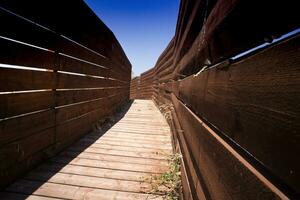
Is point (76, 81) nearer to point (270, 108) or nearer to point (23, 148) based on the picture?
point (23, 148)

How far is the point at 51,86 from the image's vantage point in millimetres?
2555

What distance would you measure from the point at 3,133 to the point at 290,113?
208 centimetres

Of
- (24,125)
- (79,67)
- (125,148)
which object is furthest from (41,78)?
(125,148)

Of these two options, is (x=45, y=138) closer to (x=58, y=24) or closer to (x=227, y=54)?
(x=58, y=24)

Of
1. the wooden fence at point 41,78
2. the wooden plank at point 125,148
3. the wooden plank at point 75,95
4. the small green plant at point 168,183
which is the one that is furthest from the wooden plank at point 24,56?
the small green plant at point 168,183

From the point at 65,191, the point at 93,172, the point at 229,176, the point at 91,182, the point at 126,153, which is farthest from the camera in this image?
the point at 126,153

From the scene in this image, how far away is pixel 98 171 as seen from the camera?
97.1 inches

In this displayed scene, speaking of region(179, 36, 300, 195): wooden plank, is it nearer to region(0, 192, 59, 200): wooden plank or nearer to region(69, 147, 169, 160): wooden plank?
region(0, 192, 59, 200): wooden plank

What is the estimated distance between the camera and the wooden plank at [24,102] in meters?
1.76

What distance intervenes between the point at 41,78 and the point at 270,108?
2.40 metres

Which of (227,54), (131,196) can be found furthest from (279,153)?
(131,196)

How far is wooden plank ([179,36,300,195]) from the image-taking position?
390mm

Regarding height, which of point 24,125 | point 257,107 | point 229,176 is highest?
point 257,107

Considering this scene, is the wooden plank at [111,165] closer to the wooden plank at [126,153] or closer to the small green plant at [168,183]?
the small green plant at [168,183]
